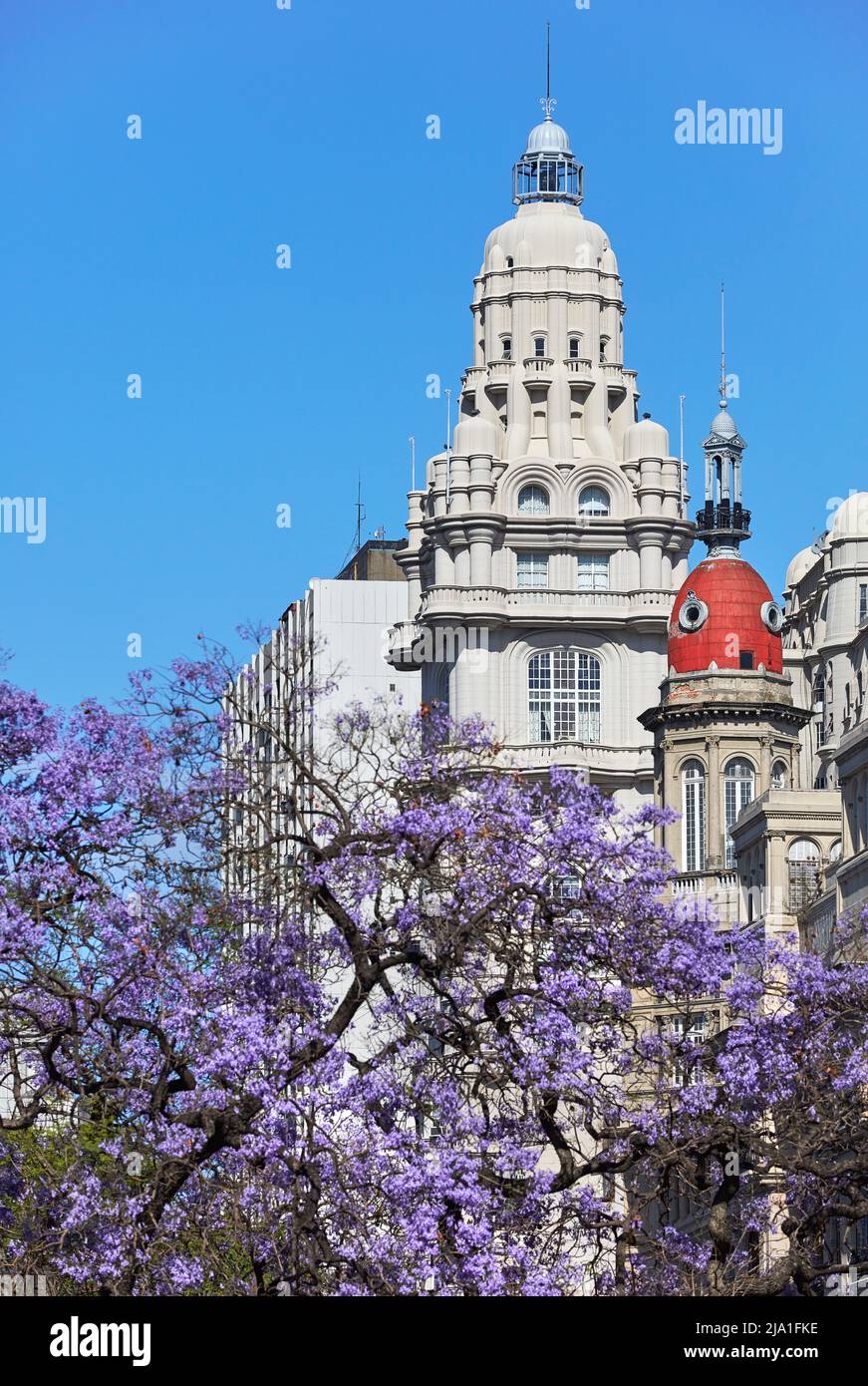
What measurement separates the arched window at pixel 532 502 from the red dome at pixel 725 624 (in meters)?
19.6

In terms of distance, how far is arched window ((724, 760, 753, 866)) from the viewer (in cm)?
11075

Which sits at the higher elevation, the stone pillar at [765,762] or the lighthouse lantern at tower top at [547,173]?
the lighthouse lantern at tower top at [547,173]

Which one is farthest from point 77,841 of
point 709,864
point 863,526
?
point 863,526

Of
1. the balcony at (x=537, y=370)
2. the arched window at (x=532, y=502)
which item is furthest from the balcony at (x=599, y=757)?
the balcony at (x=537, y=370)

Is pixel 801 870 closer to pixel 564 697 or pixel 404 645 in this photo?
pixel 564 697

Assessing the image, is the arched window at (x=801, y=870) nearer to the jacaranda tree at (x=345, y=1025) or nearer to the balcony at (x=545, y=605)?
the balcony at (x=545, y=605)

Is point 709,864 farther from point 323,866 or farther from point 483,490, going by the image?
point 323,866

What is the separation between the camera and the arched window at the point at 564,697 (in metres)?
132

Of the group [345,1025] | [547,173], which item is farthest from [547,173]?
[345,1025]

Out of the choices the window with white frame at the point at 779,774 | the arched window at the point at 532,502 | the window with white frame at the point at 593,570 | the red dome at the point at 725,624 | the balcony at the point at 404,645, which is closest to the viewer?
the window with white frame at the point at 779,774

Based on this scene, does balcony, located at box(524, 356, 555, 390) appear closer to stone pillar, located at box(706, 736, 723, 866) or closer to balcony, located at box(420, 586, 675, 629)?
balcony, located at box(420, 586, 675, 629)

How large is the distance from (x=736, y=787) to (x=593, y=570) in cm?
2516

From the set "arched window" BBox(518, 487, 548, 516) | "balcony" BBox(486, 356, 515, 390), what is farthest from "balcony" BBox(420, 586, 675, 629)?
→ "balcony" BBox(486, 356, 515, 390)
